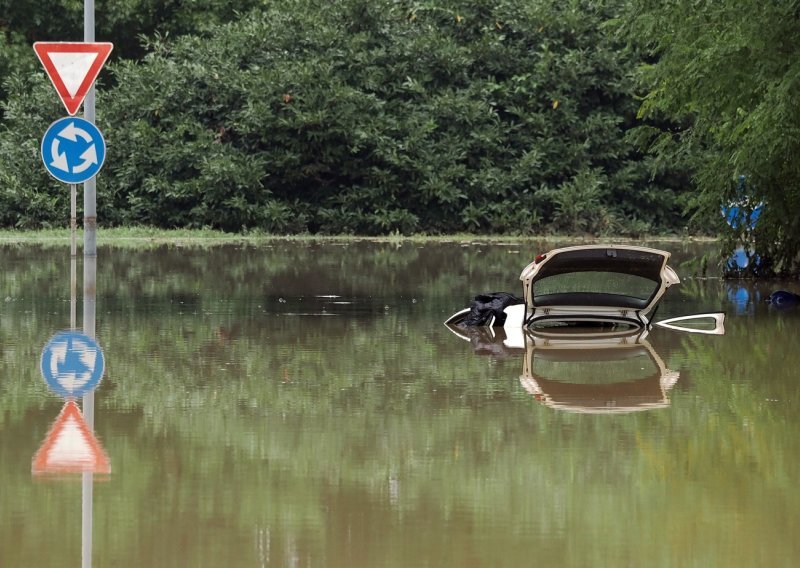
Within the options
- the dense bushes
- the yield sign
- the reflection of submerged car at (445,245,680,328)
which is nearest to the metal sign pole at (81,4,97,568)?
the yield sign

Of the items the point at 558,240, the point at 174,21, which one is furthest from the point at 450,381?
the point at 174,21

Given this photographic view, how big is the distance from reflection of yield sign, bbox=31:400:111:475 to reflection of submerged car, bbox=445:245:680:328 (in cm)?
683

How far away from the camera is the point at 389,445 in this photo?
33.9ft

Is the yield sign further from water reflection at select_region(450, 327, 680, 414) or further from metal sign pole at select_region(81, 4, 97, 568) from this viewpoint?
water reflection at select_region(450, 327, 680, 414)

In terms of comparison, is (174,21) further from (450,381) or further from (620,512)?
(620,512)

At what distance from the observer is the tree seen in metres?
18.6

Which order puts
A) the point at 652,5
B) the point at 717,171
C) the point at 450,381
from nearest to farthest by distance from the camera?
the point at 450,381
the point at 652,5
the point at 717,171

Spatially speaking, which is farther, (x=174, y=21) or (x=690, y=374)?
(x=174, y=21)

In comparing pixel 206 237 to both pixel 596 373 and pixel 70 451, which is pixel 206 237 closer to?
pixel 596 373

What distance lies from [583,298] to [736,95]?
363 centimetres

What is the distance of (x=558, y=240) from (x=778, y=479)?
28179 millimetres

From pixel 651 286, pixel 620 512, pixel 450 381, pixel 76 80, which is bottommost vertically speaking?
pixel 620 512

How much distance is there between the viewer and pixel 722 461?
9.80m

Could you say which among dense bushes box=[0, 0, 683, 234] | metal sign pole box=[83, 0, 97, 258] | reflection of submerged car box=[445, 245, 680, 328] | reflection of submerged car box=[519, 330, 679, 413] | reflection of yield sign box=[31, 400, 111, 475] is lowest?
reflection of yield sign box=[31, 400, 111, 475]
